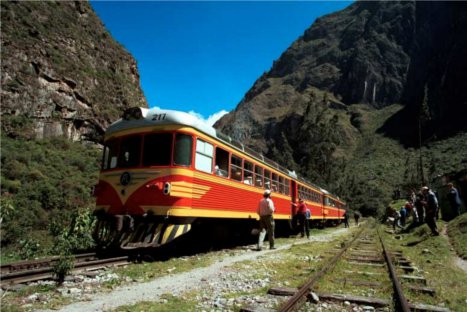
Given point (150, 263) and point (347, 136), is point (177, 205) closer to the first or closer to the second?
point (150, 263)

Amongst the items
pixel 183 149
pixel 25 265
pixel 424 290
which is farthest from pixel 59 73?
pixel 424 290

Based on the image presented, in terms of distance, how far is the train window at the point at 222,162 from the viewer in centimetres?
1010

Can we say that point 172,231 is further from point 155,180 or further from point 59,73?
point 59,73

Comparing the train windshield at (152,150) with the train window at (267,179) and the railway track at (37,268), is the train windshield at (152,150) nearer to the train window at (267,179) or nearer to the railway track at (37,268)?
the railway track at (37,268)

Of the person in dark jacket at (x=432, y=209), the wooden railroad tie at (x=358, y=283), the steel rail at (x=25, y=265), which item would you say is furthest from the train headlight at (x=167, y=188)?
the person in dark jacket at (x=432, y=209)

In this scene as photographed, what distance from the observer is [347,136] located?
406 feet

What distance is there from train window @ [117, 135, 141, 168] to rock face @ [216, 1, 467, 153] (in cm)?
9784

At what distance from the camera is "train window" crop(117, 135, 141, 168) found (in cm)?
905

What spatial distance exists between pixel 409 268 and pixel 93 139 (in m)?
44.1

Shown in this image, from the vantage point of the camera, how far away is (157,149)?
28.9 ft

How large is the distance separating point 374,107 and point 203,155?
15454 cm

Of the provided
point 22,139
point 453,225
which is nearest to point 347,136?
point 22,139

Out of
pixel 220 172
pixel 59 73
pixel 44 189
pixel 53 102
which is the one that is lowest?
pixel 220 172

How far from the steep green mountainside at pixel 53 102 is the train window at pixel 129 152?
12321 mm
